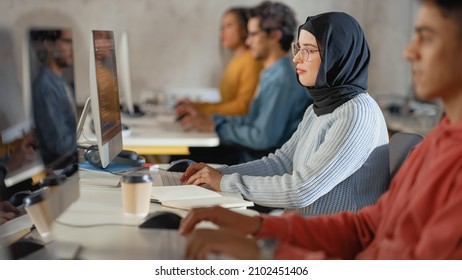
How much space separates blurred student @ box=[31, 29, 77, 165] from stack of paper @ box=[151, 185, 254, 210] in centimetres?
22

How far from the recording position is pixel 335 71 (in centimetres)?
181

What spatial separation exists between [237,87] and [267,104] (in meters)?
0.80

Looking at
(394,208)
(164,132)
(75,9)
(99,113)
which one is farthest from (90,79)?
(164,132)

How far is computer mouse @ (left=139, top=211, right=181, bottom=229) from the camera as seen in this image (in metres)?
1.45

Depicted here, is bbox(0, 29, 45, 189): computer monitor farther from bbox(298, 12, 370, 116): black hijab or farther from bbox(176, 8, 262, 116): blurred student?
bbox(176, 8, 262, 116): blurred student

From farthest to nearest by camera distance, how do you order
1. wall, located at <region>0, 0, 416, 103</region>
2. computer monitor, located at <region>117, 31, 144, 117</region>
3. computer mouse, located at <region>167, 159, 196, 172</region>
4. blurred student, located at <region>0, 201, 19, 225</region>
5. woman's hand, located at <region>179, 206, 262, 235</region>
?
computer monitor, located at <region>117, 31, 144, 117</region> < wall, located at <region>0, 0, 416, 103</region> < computer mouse, located at <region>167, 159, 196, 172</region> < blurred student, located at <region>0, 201, 19, 225</region> < woman's hand, located at <region>179, 206, 262, 235</region>

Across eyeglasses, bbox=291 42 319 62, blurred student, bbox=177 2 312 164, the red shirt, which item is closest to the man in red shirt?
the red shirt

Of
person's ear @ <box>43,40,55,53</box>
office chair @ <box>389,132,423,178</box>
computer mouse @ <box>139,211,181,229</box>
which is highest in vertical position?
person's ear @ <box>43,40,55,53</box>

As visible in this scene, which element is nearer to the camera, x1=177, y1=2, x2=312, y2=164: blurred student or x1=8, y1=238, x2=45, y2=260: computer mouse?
x1=8, y1=238, x2=45, y2=260: computer mouse

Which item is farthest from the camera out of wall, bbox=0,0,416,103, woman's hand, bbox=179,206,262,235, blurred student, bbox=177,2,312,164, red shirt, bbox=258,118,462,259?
blurred student, bbox=177,2,312,164

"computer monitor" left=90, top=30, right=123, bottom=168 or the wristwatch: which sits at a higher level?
"computer monitor" left=90, top=30, right=123, bottom=168

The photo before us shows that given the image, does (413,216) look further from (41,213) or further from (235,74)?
(235,74)

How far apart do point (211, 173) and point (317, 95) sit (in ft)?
1.05

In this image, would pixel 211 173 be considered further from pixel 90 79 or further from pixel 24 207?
pixel 24 207
